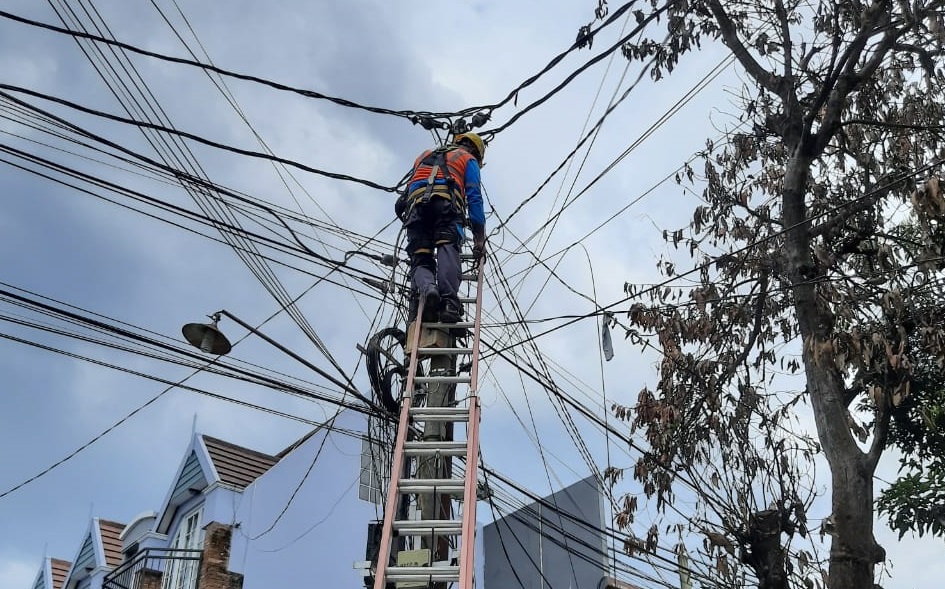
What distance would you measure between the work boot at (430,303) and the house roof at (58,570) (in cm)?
1778

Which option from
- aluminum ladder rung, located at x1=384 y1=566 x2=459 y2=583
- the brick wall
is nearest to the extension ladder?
aluminum ladder rung, located at x1=384 y1=566 x2=459 y2=583

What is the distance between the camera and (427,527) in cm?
542

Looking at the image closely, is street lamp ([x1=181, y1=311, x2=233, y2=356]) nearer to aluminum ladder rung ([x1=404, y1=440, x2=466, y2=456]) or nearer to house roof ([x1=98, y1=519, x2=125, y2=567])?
aluminum ladder rung ([x1=404, y1=440, x2=466, y2=456])

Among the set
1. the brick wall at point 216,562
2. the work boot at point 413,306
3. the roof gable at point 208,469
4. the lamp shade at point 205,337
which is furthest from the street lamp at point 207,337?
the roof gable at point 208,469

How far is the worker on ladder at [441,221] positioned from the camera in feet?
23.9

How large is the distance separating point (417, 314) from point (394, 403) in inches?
40.4

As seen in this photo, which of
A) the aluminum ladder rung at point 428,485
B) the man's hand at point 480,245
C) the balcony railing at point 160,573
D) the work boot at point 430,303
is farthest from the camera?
the balcony railing at point 160,573

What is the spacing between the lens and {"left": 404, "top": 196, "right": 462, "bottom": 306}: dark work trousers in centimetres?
747

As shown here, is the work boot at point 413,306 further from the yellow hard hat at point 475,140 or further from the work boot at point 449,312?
the yellow hard hat at point 475,140

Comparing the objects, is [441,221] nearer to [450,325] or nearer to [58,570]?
[450,325]

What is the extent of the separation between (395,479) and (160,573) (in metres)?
10.3

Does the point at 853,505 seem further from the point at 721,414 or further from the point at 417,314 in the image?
the point at 417,314

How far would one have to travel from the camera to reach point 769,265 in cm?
873

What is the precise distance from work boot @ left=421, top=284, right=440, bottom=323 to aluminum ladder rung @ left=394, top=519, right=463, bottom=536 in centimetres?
→ 217
